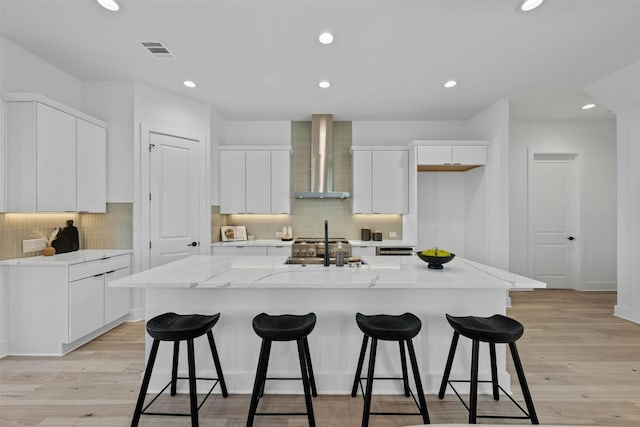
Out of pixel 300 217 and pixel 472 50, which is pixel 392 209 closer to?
pixel 300 217

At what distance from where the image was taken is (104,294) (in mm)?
3139

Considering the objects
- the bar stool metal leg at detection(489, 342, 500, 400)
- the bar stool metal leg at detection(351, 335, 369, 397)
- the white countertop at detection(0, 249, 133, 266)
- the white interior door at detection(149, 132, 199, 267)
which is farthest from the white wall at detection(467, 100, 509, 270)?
the white countertop at detection(0, 249, 133, 266)

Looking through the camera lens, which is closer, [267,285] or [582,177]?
[267,285]

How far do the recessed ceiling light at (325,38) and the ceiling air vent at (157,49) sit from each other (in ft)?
4.84

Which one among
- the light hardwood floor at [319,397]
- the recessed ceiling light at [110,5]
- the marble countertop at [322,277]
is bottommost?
the light hardwood floor at [319,397]

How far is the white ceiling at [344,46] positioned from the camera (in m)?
2.29

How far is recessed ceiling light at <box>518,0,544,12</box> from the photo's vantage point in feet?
7.12

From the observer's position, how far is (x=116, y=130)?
11.8 feet

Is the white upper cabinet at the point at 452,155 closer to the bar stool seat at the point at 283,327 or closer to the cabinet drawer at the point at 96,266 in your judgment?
the bar stool seat at the point at 283,327

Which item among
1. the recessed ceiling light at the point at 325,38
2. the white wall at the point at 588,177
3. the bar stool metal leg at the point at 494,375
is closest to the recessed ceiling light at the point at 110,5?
the recessed ceiling light at the point at 325,38

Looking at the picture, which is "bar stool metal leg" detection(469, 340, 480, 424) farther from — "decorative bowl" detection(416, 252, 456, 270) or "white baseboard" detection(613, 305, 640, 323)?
"white baseboard" detection(613, 305, 640, 323)

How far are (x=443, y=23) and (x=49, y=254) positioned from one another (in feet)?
14.0

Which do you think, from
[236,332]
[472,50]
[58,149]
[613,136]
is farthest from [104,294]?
[613,136]

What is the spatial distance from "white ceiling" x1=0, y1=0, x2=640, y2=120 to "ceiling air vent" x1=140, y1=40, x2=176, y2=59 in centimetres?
6
